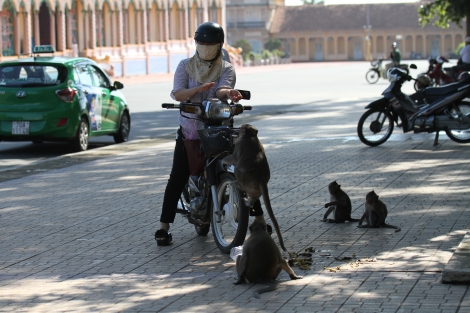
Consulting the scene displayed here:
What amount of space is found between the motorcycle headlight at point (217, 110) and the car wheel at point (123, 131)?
1019 cm

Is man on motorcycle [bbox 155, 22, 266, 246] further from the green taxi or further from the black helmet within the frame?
the green taxi

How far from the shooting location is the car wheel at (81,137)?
52.1ft

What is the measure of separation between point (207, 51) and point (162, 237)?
1.50m

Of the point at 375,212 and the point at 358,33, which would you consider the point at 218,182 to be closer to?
the point at 375,212

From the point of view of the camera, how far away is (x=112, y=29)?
63656 millimetres

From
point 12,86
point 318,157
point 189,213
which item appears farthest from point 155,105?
point 189,213

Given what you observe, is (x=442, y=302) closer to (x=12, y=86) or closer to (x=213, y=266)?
(x=213, y=266)

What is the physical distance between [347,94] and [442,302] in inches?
1085

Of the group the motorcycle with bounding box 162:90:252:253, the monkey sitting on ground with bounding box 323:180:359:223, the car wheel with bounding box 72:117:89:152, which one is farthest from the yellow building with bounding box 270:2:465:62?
the motorcycle with bounding box 162:90:252:253

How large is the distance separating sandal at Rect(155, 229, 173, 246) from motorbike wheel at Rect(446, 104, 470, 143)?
8.24 meters

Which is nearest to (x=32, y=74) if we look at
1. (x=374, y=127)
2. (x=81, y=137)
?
(x=81, y=137)

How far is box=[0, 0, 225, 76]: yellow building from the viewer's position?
51.6 metres

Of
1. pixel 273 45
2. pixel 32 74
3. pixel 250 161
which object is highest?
pixel 273 45

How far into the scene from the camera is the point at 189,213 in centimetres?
796
